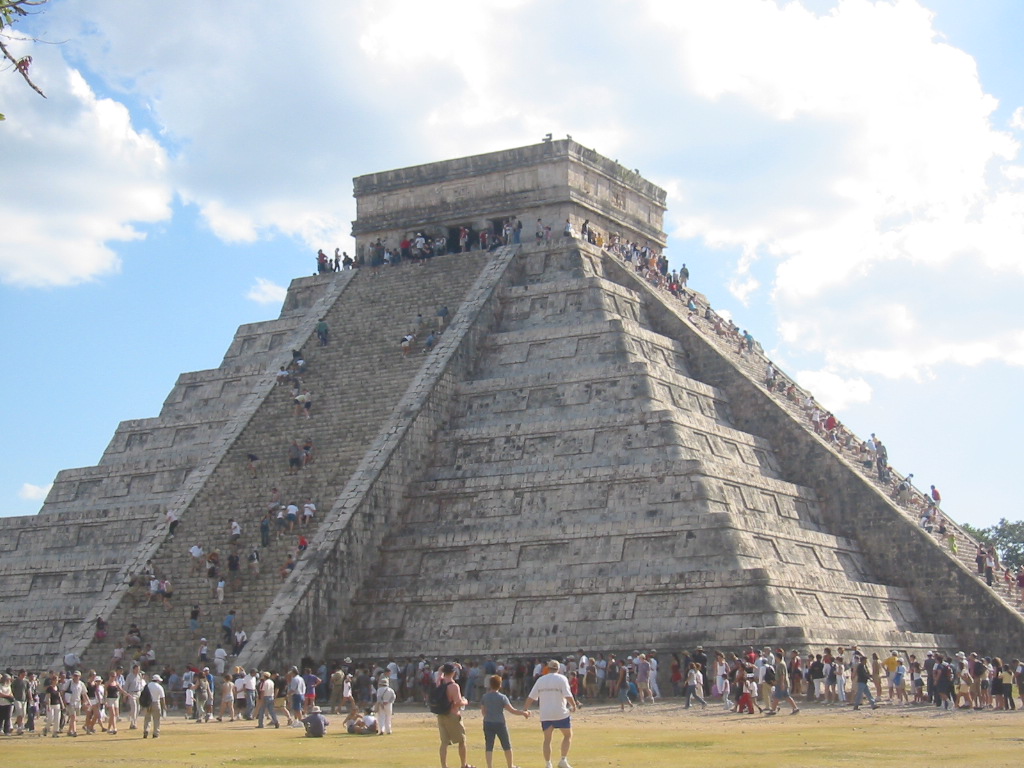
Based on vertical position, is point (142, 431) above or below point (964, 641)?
above

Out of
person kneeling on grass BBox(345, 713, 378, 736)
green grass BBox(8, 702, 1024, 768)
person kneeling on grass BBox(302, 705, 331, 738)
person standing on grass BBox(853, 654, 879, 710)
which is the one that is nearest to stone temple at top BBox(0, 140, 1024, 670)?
person standing on grass BBox(853, 654, 879, 710)

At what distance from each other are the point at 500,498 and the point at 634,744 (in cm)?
1174

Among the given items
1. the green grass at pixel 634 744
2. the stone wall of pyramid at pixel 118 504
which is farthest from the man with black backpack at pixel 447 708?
the stone wall of pyramid at pixel 118 504

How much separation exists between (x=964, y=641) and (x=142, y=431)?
1990cm

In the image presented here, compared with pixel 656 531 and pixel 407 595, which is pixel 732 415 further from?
pixel 407 595

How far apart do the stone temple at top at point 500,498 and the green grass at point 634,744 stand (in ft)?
11.5

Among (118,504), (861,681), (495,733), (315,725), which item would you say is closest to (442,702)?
(495,733)

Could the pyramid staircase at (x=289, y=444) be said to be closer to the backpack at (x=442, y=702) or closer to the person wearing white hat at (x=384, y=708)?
the person wearing white hat at (x=384, y=708)

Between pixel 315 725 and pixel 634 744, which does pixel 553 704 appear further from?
pixel 315 725

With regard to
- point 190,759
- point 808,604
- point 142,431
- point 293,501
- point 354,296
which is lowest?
point 190,759

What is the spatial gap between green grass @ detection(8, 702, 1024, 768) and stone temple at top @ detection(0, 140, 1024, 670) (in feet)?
11.5

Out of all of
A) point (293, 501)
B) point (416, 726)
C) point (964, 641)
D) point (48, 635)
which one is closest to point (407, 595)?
point (293, 501)

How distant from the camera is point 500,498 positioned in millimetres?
28906

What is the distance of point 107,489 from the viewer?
34.9 metres
